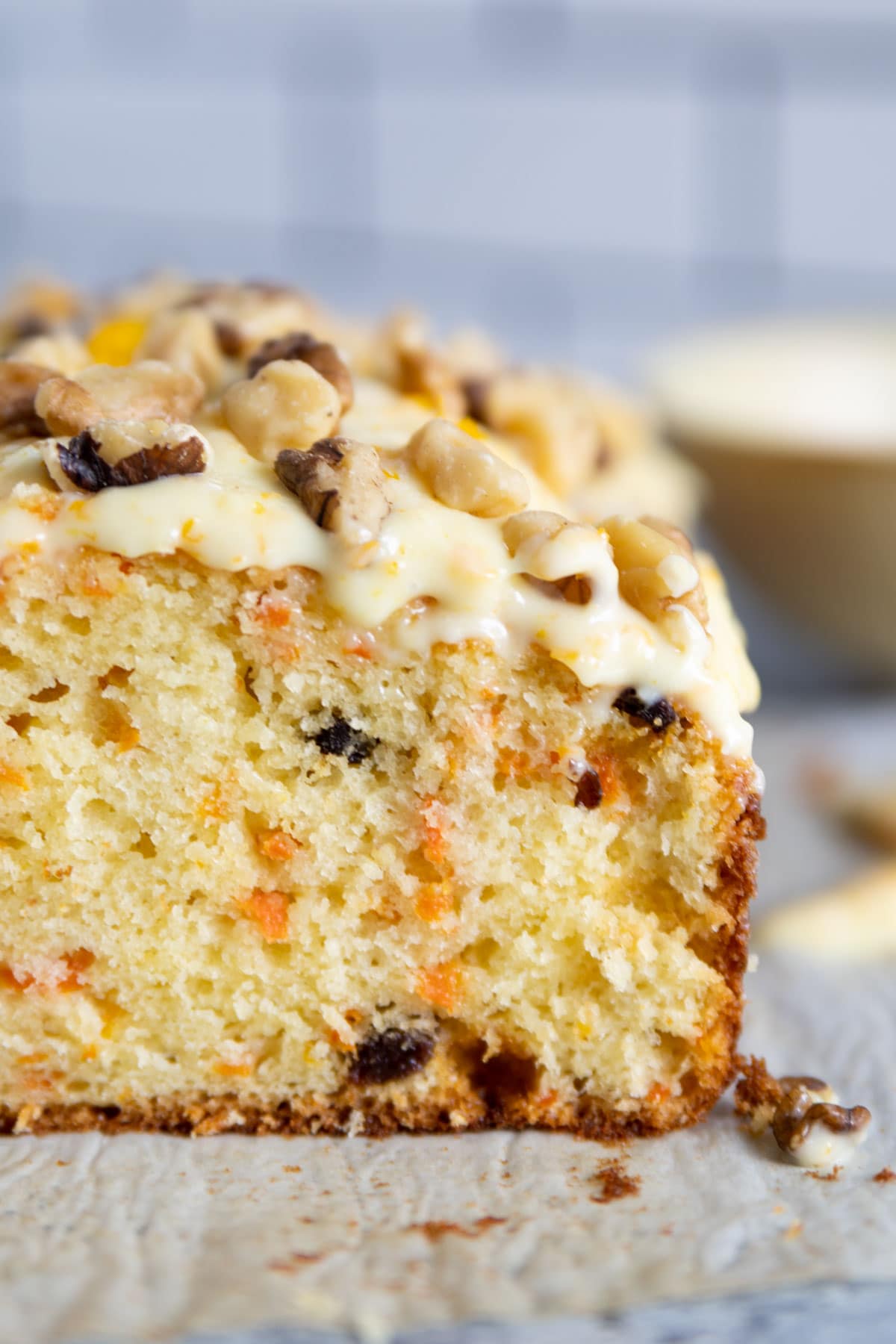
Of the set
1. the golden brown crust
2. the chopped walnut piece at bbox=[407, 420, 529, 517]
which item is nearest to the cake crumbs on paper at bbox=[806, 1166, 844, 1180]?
the golden brown crust

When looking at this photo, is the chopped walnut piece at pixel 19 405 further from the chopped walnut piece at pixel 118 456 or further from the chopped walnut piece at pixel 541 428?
the chopped walnut piece at pixel 541 428

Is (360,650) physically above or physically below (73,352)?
below

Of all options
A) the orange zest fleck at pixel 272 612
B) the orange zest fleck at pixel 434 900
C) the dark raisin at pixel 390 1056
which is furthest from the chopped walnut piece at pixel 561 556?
the dark raisin at pixel 390 1056

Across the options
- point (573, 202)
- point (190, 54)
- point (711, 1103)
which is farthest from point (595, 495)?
point (190, 54)

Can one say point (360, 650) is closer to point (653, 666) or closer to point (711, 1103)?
point (653, 666)

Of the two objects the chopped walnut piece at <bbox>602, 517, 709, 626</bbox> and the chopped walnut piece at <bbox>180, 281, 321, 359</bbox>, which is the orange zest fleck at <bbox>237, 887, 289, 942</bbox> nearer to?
the chopped walnut piece at <bbox>602, 517, 709, 626</bbox>

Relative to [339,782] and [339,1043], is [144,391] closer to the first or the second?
[339,782]
